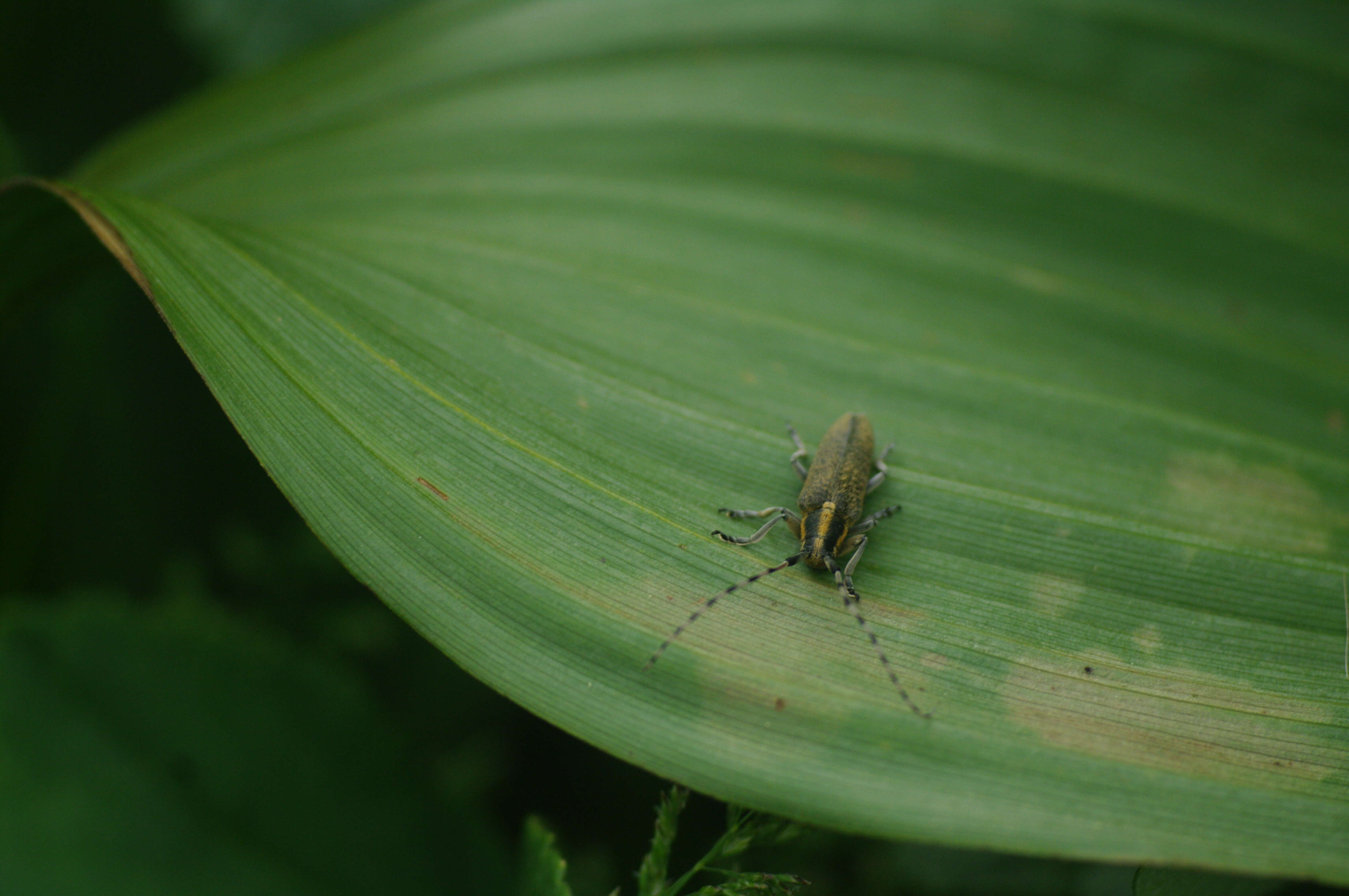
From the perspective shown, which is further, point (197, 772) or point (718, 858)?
point (197, 772)

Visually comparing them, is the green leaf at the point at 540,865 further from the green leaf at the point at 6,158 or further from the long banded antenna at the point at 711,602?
the green leaf at the point at 6,158

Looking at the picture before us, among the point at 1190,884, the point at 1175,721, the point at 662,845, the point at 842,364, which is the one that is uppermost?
the point at 842,364

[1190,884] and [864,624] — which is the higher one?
[864,624]

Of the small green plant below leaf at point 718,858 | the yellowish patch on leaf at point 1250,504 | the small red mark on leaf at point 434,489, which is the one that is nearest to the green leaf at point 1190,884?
the small green plant below leaf at point 718,858

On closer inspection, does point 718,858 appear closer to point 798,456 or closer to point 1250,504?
point 798,456

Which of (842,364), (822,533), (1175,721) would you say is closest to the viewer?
(1175,721)

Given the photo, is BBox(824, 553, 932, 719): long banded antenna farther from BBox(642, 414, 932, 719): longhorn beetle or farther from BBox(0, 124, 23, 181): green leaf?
BBox(0, 124, 23, 181): green leaf

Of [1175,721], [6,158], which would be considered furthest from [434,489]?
[6,158]

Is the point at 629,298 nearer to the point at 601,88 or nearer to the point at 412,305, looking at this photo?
the point at 412,305
